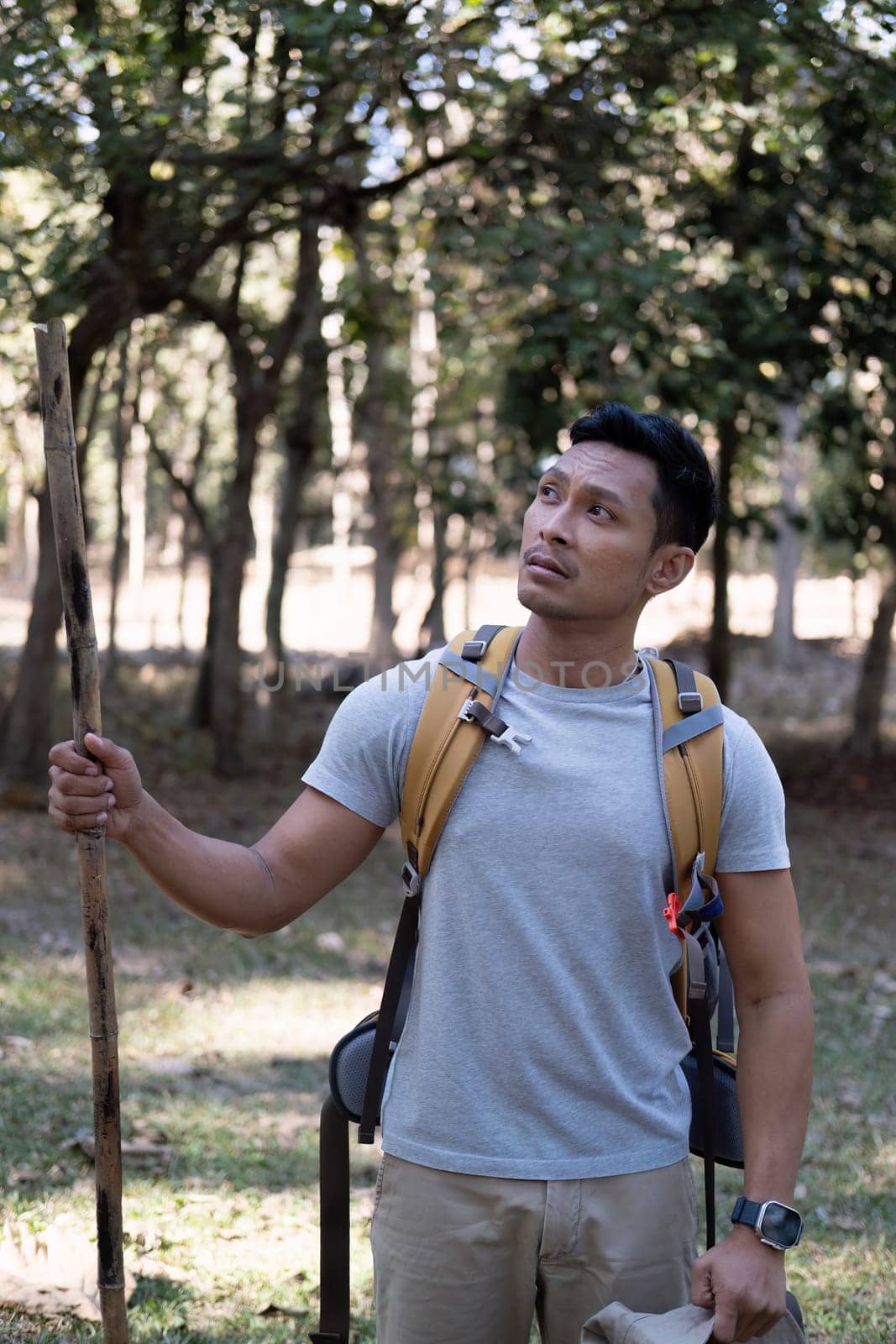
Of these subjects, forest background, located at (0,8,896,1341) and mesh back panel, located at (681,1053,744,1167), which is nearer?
mesh back panel, located at (681,1053,744,1167)

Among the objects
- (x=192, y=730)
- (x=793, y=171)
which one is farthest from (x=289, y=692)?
(x=793, y=171)

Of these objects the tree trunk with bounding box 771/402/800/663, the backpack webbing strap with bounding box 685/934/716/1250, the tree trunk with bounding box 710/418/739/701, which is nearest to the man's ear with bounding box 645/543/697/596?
the backpack webbing strap with bounding box 685/934/716/1250

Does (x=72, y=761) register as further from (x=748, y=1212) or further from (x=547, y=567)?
(x=748, y=1212)

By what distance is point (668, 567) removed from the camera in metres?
2.32

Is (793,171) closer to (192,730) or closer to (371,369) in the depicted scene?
(371,369)

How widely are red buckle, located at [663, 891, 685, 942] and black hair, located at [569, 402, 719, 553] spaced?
558 millimetres

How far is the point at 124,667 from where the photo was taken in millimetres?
17984

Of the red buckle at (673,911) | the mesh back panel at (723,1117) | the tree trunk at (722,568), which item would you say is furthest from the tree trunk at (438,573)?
the red buckle at (673,911)

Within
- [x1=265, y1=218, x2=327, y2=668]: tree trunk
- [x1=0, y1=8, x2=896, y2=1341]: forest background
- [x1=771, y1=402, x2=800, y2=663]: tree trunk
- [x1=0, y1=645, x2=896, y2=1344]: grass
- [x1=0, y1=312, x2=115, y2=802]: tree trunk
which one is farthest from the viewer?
[x1=771, y1=402, x2=800, y2=663]: tree trunk

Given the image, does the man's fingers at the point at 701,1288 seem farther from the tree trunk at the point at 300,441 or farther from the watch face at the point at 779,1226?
the tree trunk at the point at 300,441

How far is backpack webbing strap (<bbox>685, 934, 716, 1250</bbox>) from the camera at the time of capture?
216 centimetres

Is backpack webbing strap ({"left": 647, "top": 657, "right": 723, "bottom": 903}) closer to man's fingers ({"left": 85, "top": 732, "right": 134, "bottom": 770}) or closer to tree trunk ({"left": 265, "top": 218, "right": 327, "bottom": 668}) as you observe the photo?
man's fingers ({"left": 85, "top": 732, "right": 134, "bottom": 770})

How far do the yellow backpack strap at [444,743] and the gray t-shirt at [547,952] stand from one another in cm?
2

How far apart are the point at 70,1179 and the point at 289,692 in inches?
427
